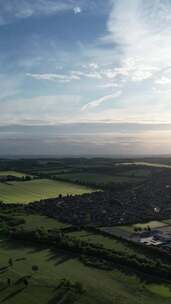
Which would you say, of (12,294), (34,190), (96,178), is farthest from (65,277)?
(96,178)

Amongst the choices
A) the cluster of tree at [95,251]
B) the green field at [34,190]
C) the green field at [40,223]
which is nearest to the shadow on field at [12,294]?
the cluster of tree at [95,251]

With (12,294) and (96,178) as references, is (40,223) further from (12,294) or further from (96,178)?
(96,178)

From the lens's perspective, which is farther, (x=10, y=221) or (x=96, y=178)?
(x=96, y=178)

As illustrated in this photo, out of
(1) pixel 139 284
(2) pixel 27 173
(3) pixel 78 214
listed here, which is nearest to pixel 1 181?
(2) pixel 27 173

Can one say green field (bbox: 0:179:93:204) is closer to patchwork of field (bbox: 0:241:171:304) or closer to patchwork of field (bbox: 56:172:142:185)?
patchwork of field (bbox: 56:172:142:185)

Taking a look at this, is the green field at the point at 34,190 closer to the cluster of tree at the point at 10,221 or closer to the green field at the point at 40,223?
the green field at the point at 40,223

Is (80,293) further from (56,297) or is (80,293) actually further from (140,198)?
(140,198)

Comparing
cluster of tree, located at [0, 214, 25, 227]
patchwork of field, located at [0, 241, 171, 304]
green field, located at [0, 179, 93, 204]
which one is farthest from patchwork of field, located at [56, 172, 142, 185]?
patchwork of field, located at [0, 241, 171, 304]
